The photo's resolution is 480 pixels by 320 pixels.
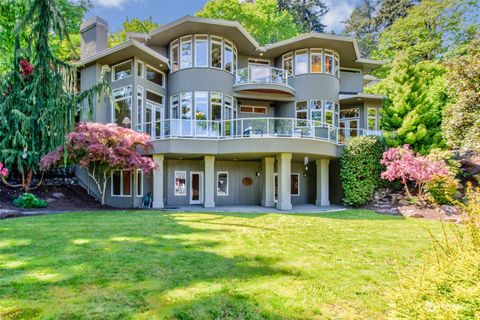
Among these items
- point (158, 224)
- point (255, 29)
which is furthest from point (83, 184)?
point (255, 29)

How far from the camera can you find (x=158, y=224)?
366 inches

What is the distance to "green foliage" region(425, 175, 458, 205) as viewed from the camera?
1398 cm

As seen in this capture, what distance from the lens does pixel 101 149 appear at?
42.8ft

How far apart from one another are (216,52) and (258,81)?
2.91 meters

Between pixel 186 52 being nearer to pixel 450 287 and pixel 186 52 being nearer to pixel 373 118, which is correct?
pixel 373 118

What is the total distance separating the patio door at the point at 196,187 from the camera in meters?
17.6

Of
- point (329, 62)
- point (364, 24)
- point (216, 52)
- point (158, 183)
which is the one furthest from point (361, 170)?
point (364, 24)

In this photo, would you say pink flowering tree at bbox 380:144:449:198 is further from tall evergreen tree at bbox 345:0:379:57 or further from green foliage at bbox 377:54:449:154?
tall evergreen tree at bbox 345:0:379:57

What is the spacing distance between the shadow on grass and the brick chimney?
14.4 metres

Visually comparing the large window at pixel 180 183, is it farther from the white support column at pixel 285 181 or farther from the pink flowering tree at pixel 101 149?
the white support column at pixel 285 181

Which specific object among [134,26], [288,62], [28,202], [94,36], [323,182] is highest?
[134,26]

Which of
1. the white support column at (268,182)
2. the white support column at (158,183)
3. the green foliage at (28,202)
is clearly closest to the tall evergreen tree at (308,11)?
the white support column at (268,182)

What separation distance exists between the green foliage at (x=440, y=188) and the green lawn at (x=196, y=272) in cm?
723

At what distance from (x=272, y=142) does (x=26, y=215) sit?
416 inches
